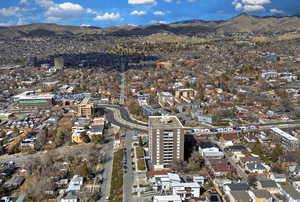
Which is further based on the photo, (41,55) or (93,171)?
(41,55)

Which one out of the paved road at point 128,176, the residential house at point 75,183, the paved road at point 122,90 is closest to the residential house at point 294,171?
the paved road at point 128,176

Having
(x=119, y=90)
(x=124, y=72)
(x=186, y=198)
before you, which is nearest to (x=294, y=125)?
(x=186, y=198)

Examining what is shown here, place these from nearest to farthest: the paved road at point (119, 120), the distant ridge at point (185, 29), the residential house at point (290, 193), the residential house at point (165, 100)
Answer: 1. the residential house at point (290, 193)
2. the paved road at point (119, 120)
3. the residential house at point (165, 100)
4. the distant ridge at point (185, 29)

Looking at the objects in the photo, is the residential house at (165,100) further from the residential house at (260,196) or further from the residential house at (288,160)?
the residential house at (260,196)

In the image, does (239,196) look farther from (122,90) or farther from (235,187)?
(122,90)

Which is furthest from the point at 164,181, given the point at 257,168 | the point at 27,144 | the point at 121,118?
A: the point at 121,118

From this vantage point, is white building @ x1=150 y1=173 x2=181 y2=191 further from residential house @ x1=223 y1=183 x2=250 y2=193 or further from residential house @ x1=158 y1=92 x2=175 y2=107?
residential house @ x1=158 y1=92 x2=175 y2=107

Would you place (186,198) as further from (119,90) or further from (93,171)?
(119,90)

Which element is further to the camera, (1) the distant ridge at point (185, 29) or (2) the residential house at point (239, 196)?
(1) the distant ridge at point (185, 29)

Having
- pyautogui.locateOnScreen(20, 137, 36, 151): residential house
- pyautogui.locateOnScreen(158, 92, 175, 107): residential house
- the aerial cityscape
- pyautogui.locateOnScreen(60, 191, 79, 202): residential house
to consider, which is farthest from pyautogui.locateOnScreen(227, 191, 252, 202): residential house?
pyautogui.locateOnScreen(158, 92, 175, 107): residential house
